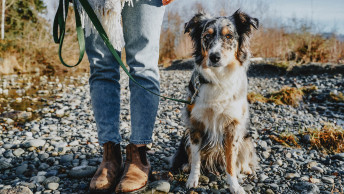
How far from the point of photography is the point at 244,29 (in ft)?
8.45

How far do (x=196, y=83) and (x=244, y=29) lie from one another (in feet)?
2.50

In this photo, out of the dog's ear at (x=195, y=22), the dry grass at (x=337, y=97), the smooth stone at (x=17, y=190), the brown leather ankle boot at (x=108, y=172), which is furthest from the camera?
the dry grass at (x=337, y=97)

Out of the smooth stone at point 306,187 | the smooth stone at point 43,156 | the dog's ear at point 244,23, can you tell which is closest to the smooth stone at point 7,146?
the smooth stone at point 43,156

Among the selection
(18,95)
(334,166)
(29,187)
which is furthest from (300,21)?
(29,187)

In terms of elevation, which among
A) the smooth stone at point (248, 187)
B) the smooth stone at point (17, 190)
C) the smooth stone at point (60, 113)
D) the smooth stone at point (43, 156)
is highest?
the smooth stone at point (60, 113)

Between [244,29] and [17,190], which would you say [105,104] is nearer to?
[17,190]

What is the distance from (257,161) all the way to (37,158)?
2.41 m

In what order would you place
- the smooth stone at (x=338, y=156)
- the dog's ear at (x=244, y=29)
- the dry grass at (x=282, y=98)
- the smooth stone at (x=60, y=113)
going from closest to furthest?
the dog's ear at (x=244, y=29), the smooth stone at (x=338, y=156), the smooth stone at (x=60, y=113), the dry grass at (x=282, y=98)

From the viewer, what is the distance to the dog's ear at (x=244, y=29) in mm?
2512

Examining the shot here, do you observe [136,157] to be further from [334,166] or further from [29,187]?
[334,166]

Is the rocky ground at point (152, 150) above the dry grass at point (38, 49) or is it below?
below

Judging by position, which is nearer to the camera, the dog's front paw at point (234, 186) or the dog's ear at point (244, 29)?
the dog's front paw at point (234, 186)

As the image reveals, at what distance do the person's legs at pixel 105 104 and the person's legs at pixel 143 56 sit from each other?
6.3 inches

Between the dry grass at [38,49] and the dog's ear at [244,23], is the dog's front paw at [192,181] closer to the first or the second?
the dog's ear at [244,23]
